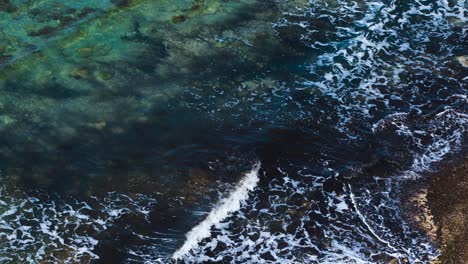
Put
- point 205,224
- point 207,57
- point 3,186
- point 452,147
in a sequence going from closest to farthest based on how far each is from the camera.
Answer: point 205,224 → point 3,186 → point 452,147 → point 207,57

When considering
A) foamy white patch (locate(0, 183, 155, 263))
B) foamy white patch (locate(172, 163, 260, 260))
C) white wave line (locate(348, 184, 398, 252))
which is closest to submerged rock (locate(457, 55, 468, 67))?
white wave line (locate(348, 184, 398, 252))

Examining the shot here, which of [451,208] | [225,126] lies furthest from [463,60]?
[225,126]

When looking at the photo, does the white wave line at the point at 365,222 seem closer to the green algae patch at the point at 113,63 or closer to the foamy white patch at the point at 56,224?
the green algae patch at the point at 113,63

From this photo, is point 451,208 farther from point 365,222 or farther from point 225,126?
point 225,126

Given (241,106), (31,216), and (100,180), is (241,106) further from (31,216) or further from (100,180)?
A: (31,216)

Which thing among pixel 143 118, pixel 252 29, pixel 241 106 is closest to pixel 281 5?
pixel 252 29

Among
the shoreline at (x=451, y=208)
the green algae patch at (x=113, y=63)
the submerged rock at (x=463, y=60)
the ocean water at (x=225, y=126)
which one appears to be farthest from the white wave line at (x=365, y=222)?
the submerged rock at (x=463, y=60)
